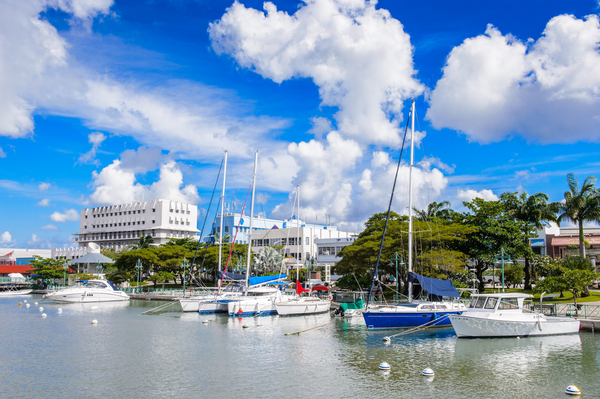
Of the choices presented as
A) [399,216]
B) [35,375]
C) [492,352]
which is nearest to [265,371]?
[35,375]

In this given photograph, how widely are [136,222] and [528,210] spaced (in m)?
116

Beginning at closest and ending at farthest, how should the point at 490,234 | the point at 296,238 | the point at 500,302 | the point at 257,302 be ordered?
the point at 500,302 → the point at 257,302 → the point at 490,234 → the point at 296,238

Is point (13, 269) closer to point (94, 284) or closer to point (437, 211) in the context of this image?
point (94, 284)

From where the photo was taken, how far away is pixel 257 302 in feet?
140

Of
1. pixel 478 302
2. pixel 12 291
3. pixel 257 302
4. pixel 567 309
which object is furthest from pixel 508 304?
pixel 12 291

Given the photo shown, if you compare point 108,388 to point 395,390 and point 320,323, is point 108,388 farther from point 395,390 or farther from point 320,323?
point 320,323

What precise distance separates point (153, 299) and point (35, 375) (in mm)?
42461

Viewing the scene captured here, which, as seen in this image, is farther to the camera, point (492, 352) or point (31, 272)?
point (31, 272)

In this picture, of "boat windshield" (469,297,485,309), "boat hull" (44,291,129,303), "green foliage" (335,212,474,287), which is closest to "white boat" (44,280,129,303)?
"boat hull" (44,291,129,303)

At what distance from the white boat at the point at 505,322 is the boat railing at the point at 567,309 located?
369 centimetres

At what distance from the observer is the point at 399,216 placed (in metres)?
63.4

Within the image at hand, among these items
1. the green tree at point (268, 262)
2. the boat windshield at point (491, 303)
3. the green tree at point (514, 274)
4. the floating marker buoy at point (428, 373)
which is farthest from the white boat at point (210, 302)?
the green tree at point (514, 274)

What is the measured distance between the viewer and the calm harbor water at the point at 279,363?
17719 mm

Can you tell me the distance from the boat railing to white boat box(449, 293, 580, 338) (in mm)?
3688
